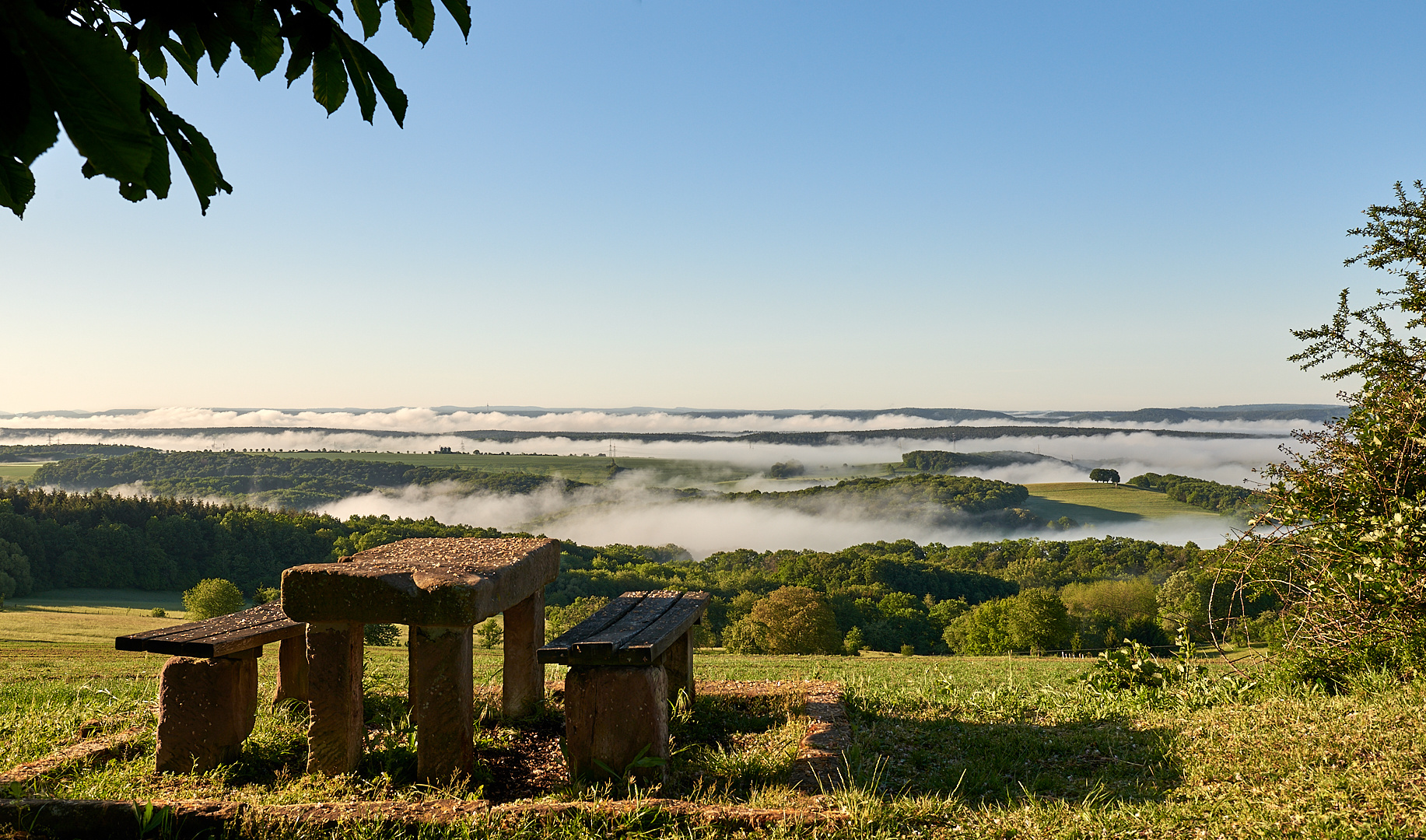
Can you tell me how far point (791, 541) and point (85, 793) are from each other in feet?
649

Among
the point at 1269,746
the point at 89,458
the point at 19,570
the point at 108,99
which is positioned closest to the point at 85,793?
the point at 108,99

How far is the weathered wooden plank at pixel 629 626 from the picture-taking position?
14.5 ft

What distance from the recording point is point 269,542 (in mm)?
80062

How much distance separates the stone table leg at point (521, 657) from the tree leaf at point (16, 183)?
15.0 feet

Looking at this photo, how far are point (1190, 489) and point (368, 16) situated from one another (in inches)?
7562

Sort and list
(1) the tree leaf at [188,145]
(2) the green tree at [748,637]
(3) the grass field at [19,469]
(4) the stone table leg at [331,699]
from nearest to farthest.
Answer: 1. (1) the tree leaf at [188,145]
2. (4) the stone table leg at [331,699]
3. (2) the green tree at [748,637]
4. (3) the grass field at [19,469]

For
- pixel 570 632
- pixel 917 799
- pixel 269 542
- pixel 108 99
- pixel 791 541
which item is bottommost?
pixel 791 541

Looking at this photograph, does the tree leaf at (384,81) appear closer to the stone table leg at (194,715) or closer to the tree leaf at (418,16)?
the tree leaf at (418,16)

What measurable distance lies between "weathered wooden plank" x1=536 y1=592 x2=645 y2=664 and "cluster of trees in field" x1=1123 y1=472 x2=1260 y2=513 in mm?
155886

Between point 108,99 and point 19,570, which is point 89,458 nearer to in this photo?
point 19,570

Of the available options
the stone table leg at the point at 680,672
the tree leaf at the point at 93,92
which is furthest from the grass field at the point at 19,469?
the tree leaf at the point at 93,92

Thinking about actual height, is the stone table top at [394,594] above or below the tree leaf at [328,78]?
below

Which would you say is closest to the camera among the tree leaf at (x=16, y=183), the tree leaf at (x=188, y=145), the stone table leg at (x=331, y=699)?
the tree leaf at (x=16, y=183)

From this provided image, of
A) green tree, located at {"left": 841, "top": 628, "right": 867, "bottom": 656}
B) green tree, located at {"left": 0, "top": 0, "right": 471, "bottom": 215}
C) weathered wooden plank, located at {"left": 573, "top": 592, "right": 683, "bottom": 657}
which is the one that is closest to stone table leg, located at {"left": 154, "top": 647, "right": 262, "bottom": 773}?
weathered wooden plank, located at {"left": 573, "top": 592, "right": 683, "bottom": 657}
